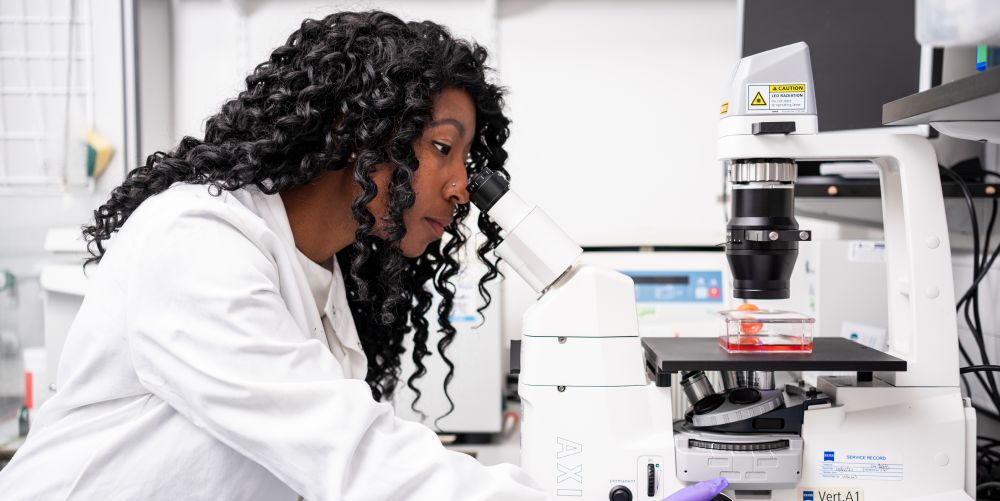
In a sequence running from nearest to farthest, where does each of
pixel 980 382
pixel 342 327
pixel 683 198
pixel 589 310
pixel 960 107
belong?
pixel 960 107, pixel 589 310, pixel 342 327, pixel 980 382, pixel 683 198

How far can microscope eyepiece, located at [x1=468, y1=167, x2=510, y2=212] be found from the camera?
870mm

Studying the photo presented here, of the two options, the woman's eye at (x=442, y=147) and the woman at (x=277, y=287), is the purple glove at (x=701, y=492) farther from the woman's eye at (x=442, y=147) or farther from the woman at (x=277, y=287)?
the woman's eye at (x=442, y=147)

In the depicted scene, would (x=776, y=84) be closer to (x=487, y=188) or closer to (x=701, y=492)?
(x=487, y=188)

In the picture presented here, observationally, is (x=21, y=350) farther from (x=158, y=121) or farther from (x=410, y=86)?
(x=410, y=86)

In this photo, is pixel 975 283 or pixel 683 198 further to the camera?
pixel 683 198

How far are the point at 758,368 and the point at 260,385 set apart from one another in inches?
20.7

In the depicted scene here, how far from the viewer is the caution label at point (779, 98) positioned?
0.82 m

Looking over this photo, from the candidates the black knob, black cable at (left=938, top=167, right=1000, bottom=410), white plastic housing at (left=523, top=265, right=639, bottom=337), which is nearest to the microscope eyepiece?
white plastic housing at (left=523, top=265, right=639, bottom=337)

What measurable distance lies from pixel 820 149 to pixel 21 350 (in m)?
1.78

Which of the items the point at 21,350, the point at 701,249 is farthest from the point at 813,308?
the point at 21,350

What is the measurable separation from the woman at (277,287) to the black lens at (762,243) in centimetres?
33

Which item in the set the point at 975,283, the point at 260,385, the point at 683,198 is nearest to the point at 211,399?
the point at 260,385

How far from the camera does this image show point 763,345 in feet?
2.90

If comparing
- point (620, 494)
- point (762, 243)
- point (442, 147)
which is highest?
point (442, 147)
